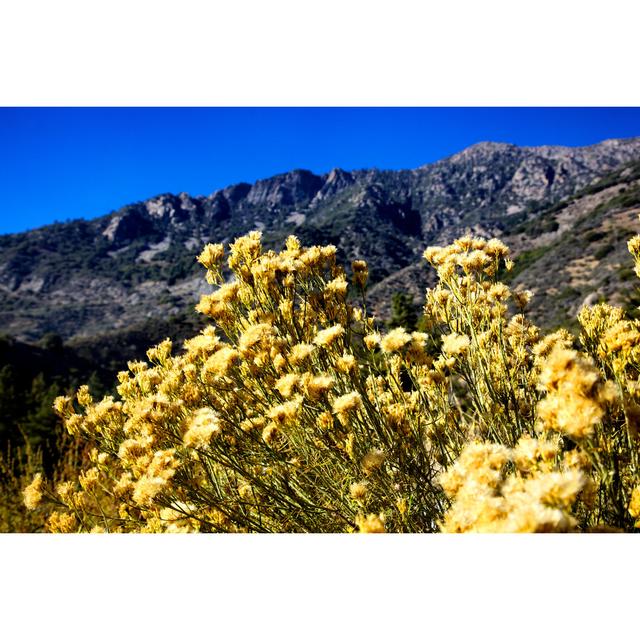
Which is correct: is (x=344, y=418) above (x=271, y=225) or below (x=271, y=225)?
below

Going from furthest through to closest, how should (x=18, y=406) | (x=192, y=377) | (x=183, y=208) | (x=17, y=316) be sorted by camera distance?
(x=183, y=208) < (x=17, y=316) < (x=18, y=406) < (x=192, y=377)

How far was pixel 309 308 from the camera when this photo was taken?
256cm

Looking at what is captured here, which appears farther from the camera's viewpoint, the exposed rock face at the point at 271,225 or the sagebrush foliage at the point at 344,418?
the exposed rock face at the point at 271,225

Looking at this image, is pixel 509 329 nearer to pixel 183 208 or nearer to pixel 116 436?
pixel 116 436

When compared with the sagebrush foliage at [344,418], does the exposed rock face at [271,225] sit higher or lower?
higher

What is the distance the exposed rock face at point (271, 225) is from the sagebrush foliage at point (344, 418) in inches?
2020

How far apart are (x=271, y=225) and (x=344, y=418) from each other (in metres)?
136

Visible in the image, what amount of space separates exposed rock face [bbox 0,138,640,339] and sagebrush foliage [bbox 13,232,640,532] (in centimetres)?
5131

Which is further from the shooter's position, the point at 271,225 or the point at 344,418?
the point at 271,225

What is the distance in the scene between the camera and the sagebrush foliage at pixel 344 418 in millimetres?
1194

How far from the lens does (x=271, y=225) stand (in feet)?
438
